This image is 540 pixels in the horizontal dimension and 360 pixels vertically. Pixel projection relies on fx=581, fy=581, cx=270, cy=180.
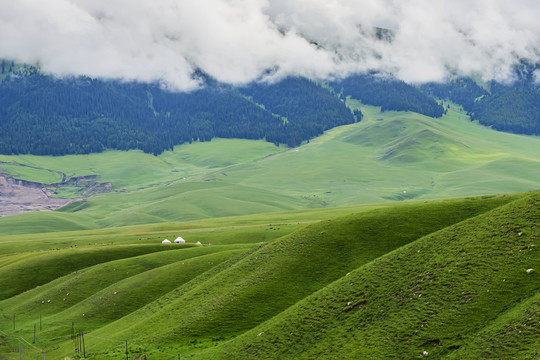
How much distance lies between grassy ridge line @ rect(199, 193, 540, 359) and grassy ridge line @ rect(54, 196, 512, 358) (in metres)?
7.07

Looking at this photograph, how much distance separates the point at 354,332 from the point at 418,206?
134 ft

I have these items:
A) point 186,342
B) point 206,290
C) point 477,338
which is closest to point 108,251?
point 206,290

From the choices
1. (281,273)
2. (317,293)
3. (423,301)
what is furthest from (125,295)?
(423,301)

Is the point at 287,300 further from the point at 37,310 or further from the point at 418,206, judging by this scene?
the point at 37,310

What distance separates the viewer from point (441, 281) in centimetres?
5828

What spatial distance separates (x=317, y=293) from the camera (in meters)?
68.2

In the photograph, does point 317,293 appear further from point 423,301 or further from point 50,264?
point 50,264

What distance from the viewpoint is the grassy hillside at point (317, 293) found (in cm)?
5534

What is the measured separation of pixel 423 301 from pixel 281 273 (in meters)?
26.4

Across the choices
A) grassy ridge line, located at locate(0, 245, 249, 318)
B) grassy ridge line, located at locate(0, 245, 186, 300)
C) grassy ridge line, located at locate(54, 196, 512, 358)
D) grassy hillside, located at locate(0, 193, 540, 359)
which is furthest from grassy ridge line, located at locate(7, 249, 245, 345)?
grassy ridge line, located at locate(0, 245, 186, 300)

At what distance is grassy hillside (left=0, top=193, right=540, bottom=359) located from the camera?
2179 inches

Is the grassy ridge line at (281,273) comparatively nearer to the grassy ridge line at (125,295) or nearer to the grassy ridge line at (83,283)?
the grassy ridge line at (125,295)

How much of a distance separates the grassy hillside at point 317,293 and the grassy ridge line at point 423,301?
15 centimetres

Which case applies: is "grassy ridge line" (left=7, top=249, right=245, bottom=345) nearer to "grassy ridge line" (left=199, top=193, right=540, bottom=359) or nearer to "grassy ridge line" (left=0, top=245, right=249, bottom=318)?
"grassy ridge line" (left=0, top=245, right=249, bottom=318)
